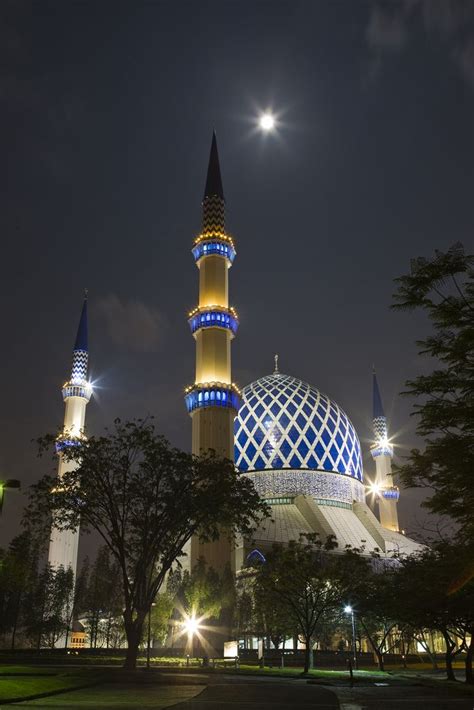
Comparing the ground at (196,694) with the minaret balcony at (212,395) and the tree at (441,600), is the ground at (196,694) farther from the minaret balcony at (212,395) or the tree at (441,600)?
the minaret balcony at (212,395)

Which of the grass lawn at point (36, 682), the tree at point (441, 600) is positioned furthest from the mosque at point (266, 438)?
the grass lawn at point (36, 682)

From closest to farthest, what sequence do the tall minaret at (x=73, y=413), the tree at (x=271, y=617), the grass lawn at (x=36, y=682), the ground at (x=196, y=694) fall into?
the ground at (x=196, y=694) → the grass lawn at (x=36, y=682) → the tree at (x=271, y=617) → the tall minaret at (x=73, y=413)

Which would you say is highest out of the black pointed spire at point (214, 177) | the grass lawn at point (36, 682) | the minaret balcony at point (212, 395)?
the black pointed spire at point (214, 177)

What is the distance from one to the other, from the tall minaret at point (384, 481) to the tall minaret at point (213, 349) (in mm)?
35610

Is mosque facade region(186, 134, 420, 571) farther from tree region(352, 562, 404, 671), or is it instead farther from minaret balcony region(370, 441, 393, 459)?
tree region(352, 562, 404, 671)

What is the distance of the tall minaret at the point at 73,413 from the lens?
183ft

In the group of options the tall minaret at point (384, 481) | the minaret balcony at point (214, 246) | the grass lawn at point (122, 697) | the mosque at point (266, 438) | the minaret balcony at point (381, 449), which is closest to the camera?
the grass lawn at point (122, 697)

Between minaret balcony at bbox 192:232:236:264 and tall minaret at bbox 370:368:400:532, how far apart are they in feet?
122

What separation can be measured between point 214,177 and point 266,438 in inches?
1041

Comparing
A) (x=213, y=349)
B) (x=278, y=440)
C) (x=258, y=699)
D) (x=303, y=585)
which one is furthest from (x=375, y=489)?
(x=258, y=699)

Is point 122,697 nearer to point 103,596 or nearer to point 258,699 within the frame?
point 258,699

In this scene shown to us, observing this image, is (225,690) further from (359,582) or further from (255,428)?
(255,428)

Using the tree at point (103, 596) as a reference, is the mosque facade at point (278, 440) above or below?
above

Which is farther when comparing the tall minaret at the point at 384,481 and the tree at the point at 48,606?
the tall minaret at the point at 384,481
